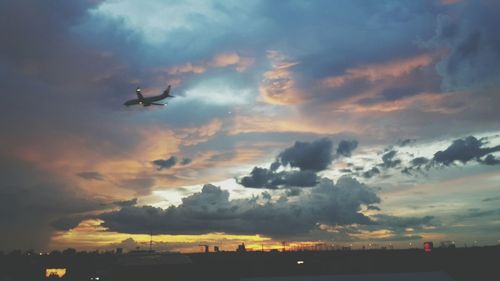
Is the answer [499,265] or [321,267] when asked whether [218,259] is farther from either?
[499,265]

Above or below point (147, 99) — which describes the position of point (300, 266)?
below

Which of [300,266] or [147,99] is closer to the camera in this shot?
[147,99]

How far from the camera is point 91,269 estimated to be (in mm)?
137125

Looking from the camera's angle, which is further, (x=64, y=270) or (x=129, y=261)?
(x=64, y=270)

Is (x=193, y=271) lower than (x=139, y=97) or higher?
lower

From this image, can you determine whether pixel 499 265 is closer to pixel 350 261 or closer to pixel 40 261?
pixel 350 261

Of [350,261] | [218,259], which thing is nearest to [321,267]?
[350,261]

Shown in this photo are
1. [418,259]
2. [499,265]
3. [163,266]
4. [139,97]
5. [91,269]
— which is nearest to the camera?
[163,266]

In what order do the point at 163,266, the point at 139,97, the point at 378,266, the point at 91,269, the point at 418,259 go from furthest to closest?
the point at 418,259 < the point at 378,266 < the point at 91,269 < the point at 139,97 < the point at 163,266

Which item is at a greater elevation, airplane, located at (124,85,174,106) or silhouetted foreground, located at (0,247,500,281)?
airplane, located at (124,85,174,106)

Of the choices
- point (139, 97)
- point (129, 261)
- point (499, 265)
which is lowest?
point (499, 265)

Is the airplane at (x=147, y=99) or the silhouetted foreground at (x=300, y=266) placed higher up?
the airplane at (x=147, y=99)

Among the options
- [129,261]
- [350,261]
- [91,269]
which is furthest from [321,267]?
[129,261]

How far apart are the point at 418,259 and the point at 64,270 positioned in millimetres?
127566
